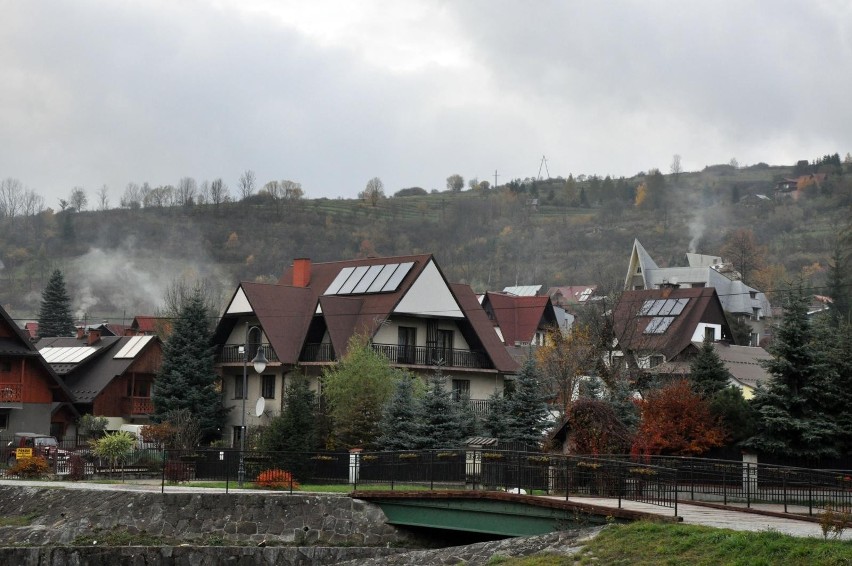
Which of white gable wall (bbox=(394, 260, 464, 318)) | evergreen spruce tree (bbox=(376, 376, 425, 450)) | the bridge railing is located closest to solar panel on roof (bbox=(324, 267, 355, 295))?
white gable wall (bbox=(394, 260, 464, 318))

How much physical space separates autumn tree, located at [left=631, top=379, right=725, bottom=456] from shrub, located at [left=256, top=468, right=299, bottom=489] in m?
12.4

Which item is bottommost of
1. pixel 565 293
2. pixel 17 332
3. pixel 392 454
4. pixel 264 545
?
pixel 264 545

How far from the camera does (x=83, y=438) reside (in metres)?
59.7

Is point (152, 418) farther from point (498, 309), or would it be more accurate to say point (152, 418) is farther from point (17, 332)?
point (498, 309)

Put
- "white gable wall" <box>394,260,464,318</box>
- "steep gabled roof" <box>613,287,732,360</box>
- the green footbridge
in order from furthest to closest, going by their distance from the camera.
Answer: "steep gabled roof" <box>613,287,732,360</box> → "white gable wall" <box>394,260,464,318</box> → the green footbridge

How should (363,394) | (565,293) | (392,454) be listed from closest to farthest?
(392,454), (363,394), (565,293)

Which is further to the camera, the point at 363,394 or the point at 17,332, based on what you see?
the point at 17,332

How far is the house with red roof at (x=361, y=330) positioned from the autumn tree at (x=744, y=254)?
98938 mm

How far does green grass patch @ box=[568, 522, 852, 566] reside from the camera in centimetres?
1973

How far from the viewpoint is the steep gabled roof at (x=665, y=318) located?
66188 mm

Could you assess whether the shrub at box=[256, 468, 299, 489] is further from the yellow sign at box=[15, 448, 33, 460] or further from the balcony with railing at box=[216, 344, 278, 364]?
the balcony with railing at box=[216, 344, 278, 364]

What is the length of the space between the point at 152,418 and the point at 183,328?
4.88 meters

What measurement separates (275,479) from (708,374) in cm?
2027

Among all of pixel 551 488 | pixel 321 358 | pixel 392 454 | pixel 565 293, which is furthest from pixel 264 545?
pixel 565 293
